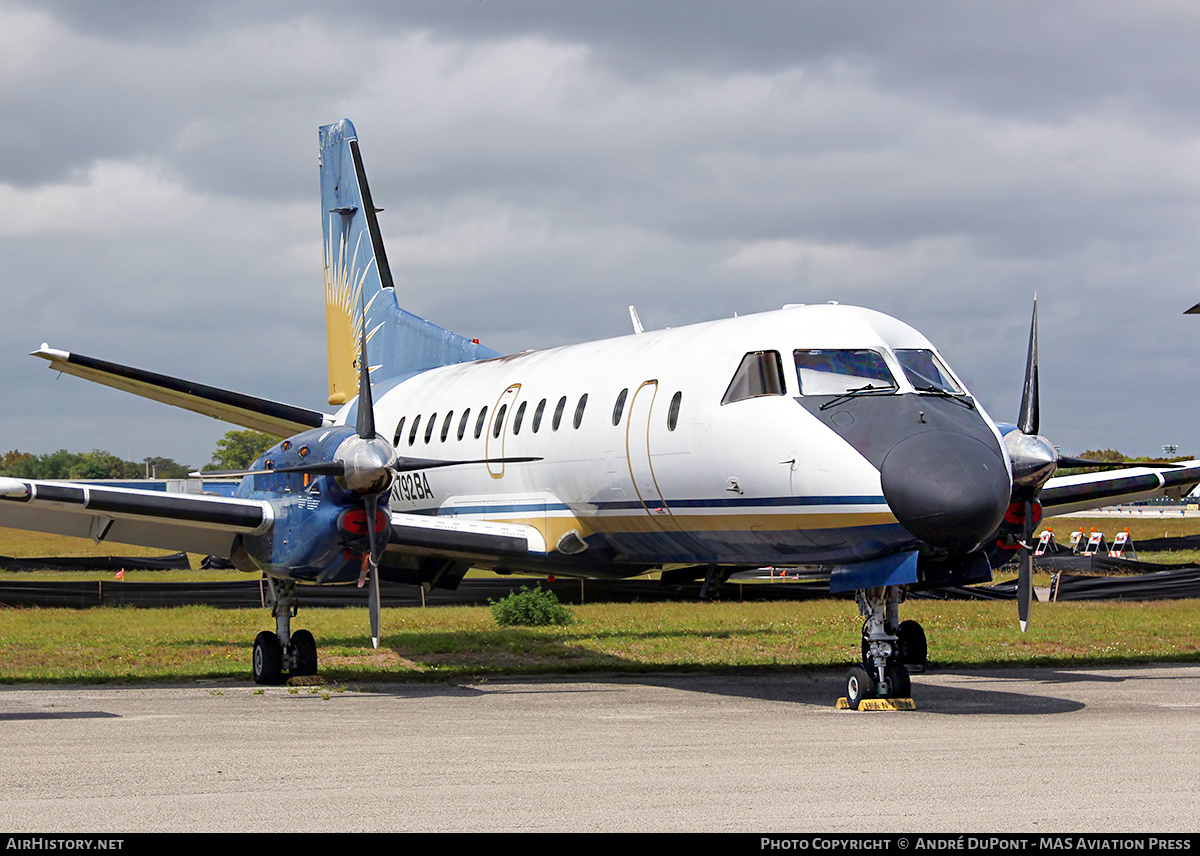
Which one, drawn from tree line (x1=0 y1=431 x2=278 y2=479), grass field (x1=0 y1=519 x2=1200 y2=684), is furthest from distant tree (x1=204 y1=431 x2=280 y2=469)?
grass field (x1=0 y1=519 x2=1200 y2=684)

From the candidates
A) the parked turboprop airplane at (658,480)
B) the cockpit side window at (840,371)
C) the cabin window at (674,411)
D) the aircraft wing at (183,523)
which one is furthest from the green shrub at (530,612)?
the cockpit side window at (840,371)

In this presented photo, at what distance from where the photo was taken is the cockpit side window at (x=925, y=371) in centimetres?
1255

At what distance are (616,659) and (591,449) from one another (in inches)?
180

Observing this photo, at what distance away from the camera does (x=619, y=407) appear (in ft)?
48.5

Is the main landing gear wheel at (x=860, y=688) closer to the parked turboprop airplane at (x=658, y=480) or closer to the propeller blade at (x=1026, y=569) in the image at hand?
the parked turboprop airplane at (x=658, y=480)

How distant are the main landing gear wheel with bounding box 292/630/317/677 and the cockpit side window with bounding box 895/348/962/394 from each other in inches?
304

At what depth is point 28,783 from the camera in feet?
27.4

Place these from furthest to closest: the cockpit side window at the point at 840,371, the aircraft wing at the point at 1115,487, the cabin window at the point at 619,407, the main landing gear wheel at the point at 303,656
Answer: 1. the aircraft wing at the point at 1115,487
2. the main landing gear wheel at the point at 303,656
3. the cabin window at the point at 619,407
4. the cockpit side window at the point at 840,371

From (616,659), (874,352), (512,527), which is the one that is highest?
(874,352)

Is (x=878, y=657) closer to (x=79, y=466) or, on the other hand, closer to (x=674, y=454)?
(x=674, y=454)

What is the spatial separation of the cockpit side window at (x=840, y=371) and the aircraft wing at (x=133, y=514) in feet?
20.7
